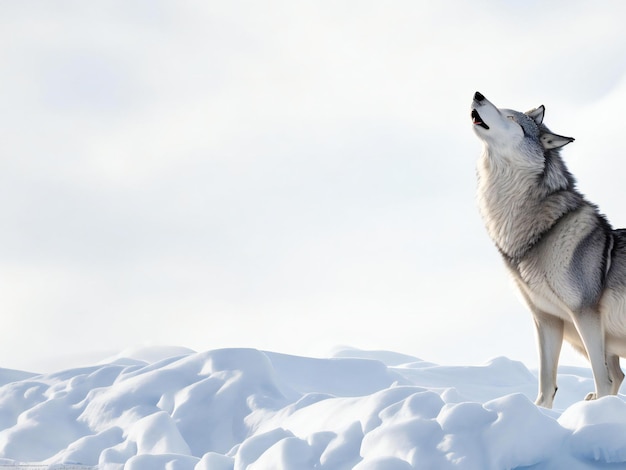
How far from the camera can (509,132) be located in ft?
19.6

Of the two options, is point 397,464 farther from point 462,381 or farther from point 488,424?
point 462,381

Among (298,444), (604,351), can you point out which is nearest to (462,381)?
(604,351)

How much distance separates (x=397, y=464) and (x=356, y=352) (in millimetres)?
10443

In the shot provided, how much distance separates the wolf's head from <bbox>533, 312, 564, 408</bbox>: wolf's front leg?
1.44m

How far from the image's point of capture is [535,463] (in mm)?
3932

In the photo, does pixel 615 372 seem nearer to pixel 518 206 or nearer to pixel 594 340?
pixel 594 340

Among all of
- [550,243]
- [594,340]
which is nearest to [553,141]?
[550,243]

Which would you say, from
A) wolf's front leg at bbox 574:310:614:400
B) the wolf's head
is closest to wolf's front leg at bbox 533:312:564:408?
wolf's front leg at bbox 574:310:614:400

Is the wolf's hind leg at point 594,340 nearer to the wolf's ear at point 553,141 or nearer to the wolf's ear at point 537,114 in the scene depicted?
the wolf's ear at point 553,141

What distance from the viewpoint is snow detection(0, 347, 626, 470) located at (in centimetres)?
391

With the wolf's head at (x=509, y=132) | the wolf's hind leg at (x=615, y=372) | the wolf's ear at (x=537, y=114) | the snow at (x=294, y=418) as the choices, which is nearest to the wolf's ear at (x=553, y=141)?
the wolf's head at (x=509, y=132)

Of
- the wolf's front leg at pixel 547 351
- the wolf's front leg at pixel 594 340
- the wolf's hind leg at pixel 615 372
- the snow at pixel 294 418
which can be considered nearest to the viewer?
the snow at pixel 294 418

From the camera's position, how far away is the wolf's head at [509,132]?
5922mm

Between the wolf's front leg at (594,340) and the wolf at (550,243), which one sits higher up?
the wolf at (550,243)
